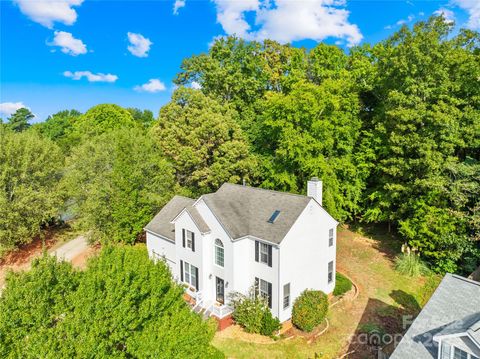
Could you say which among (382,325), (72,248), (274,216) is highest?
(274,216)

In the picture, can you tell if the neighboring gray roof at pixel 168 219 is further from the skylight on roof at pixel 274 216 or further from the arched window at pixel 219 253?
the skylight on roof at pixel 274 216

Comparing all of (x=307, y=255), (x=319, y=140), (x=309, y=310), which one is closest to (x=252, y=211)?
(x=307, y=255)

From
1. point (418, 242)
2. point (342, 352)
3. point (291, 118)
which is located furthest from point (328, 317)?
point (291, 118)

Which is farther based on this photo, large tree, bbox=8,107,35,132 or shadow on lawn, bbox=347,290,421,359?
large tree, bbox=8,107,35,132

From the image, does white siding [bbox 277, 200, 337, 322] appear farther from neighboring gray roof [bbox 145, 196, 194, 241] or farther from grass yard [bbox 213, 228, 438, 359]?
neighboring gray roof [bbox 145, 196, 194, 241]

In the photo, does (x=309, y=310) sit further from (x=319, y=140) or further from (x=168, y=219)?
(x=319, y=140)

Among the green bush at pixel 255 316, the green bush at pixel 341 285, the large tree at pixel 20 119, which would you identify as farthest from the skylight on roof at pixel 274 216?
the large tree at pixel 20 119

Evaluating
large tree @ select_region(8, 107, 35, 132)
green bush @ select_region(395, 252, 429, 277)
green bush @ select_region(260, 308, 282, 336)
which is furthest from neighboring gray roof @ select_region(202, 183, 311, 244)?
large tree @ select_region(8, 107, 35, 132)
